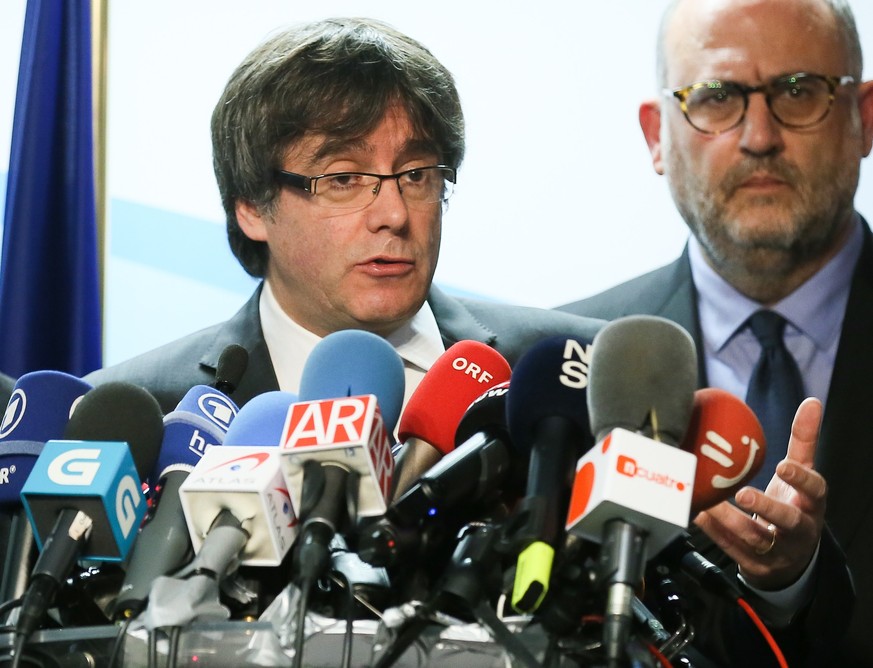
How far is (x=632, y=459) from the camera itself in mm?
987

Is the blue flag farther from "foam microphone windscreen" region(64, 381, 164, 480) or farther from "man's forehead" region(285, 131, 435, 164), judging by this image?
"foam microphone windscreen" region(64, 381, 164, 480)

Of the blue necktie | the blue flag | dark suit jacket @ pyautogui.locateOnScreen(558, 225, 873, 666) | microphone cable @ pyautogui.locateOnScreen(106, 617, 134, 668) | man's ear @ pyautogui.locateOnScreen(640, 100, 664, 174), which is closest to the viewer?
microphone cable @ pyautogui.locateOnScreen(106, 617, 134, 668)

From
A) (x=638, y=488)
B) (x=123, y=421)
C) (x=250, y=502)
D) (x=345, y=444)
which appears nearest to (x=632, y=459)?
(x=638, y=488)

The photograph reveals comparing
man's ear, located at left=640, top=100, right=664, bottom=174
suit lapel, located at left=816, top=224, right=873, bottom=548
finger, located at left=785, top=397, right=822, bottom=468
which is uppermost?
man's ear, located at left=640, top=100, right=664, bottom=174

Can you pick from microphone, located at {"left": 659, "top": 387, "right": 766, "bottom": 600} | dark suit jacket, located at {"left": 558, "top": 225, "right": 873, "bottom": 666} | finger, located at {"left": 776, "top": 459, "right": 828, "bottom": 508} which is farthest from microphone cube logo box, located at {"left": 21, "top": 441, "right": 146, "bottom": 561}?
dark suit jacket, located at {"left": 558, "top": 225, "right": 873, "bottom": 666}

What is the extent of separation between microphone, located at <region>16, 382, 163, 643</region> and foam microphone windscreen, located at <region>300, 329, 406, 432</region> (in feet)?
0.72

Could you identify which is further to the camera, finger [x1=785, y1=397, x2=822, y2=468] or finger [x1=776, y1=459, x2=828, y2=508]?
finger [x1=785, y1=397, x2=822, y2=468]

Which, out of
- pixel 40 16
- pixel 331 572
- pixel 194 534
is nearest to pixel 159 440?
pixel 194 534

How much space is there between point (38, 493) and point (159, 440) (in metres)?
0.22

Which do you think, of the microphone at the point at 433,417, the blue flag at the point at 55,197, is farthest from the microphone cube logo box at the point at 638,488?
the blue flag at the point at 55,197

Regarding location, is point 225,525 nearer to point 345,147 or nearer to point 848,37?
point 345,147

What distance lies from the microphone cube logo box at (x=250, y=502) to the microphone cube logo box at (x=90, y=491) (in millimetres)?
67

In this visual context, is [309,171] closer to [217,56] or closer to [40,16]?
[217,56]

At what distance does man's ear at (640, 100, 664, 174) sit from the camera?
267 cm
